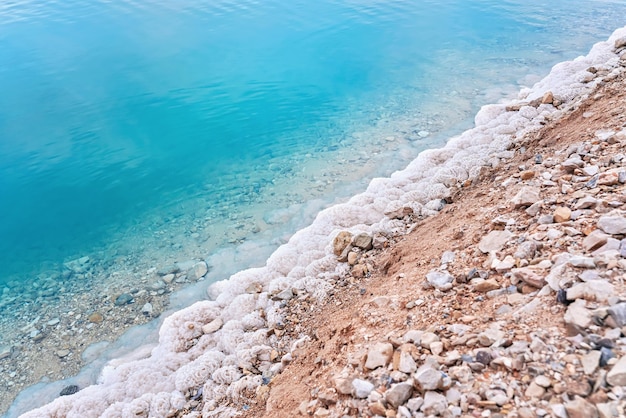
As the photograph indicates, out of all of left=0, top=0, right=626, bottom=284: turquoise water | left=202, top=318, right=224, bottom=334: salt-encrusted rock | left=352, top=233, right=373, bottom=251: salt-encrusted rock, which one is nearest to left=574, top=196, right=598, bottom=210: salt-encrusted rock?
left=352, top=233, right=373, bottom=251: salt-encrusted rock

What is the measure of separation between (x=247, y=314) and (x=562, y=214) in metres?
3.98

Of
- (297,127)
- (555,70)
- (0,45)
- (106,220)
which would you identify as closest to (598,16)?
(555,70)

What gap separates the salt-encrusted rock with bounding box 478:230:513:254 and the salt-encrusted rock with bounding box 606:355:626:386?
182 centimetres

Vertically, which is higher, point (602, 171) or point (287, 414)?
point (602, 171)

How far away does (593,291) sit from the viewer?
9.59 feet

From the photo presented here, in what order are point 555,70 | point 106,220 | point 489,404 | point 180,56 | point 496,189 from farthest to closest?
1. point 180,56
2. point 555,70
3. point 106,220
4. point 496,189
5. point 489,404

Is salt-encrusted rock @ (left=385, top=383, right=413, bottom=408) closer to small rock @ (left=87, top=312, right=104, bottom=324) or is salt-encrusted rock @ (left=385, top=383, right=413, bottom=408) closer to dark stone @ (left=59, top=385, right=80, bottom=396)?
dark stone @ (left=59, top=385, right=80, bottom=396)

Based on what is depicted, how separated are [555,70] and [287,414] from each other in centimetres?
1287

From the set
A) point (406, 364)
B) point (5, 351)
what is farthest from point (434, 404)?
point (5, 351)

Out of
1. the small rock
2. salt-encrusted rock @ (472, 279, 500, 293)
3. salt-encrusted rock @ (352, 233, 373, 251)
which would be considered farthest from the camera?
the small rock

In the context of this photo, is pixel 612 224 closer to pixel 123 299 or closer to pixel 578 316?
pixel 578 316

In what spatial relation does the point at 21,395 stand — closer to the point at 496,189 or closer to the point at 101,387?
the point at 101,387

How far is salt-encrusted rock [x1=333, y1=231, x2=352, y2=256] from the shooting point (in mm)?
6309

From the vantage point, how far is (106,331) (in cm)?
679
